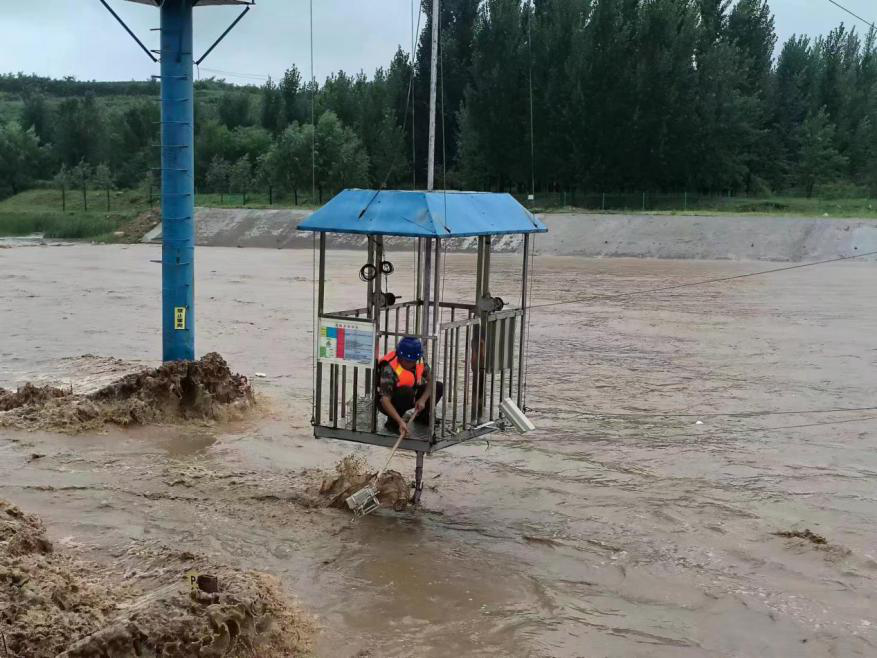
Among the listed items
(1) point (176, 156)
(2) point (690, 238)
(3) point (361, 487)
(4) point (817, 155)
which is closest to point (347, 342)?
(3) point (361, 487)

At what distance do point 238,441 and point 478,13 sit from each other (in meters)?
51.0

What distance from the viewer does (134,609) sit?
5.32 m

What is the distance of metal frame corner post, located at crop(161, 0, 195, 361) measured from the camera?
39.7 feet

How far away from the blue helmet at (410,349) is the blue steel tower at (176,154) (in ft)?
17.8

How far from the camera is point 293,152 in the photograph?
205 ft

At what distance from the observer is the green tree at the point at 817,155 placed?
5762cm

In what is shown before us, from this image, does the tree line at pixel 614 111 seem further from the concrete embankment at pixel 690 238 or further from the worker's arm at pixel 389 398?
the worker's arm at pixel 389 398

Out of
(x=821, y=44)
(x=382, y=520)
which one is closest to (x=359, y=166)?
(x=821, y=44)

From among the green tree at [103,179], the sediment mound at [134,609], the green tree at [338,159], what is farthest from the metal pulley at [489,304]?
the green tree at [103,179]

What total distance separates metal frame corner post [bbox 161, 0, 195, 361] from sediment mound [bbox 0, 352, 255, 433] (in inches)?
27.1

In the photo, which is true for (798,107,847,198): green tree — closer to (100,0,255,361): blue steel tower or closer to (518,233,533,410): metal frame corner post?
(100,0,255,361): blue steel tower

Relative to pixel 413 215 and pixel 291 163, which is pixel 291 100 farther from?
pixel 413 215

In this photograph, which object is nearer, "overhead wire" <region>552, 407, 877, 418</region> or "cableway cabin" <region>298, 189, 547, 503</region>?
"cableway cabin" <region>298, 189, 547, 503</region>

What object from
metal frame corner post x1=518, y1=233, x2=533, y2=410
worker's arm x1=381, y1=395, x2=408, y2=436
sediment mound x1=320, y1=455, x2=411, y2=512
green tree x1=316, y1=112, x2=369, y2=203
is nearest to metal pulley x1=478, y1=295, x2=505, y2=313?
metal frame corner post x1=518, y1=233, x2=533, y2=410
